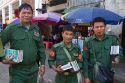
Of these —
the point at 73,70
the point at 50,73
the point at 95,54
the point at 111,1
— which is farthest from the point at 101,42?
the point at 111,1

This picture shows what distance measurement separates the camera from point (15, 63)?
16.8ft

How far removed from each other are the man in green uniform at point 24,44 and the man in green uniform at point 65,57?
12.3 inches

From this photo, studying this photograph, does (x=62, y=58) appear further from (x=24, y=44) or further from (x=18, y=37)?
(x=18, y=37)

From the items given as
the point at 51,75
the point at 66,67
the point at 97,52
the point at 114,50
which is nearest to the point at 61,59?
the point at 66,67

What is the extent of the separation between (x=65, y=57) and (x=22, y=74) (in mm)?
727

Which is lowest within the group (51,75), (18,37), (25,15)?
(51,75)

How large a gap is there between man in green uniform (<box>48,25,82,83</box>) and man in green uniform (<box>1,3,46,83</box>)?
1.03ft

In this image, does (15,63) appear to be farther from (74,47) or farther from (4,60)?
(74,47)

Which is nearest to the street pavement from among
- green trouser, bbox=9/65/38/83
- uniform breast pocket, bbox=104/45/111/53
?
green trouser, bbox=9/65/38/83

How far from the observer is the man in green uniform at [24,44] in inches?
204

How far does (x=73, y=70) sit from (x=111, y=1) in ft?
40.9

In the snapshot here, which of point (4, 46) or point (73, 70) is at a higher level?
point (4, 46)

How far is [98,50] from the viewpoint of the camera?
512 cm

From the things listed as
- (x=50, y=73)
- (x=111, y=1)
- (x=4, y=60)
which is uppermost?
(x=111, y=1)
